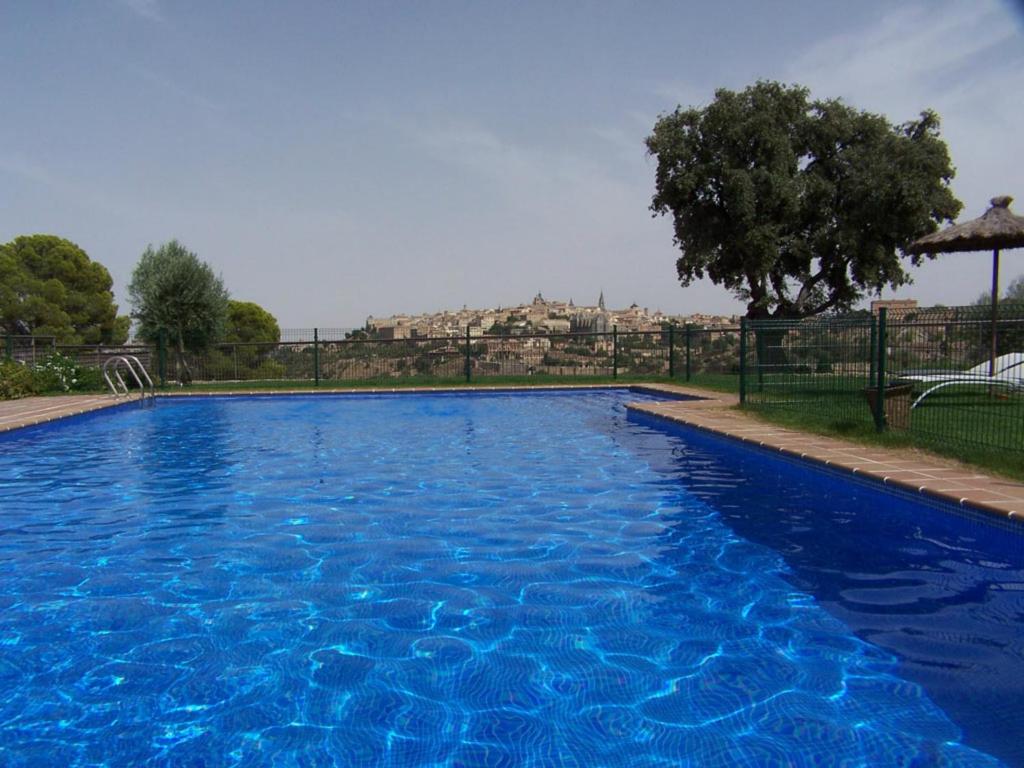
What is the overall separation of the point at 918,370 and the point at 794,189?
36.3 feet

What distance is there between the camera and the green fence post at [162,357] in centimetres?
1830

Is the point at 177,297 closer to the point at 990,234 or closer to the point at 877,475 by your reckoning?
the point at 990,234

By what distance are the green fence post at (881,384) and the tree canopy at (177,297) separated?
685 inches

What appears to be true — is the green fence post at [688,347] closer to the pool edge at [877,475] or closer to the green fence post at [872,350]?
the pool edge at [877,475]

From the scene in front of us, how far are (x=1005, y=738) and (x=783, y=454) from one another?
469 centimetres

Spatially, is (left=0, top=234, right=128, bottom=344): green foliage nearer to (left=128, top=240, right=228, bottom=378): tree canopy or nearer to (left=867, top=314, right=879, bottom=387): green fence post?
(left=128, top=240, right=228, bottom=378): tree canopy

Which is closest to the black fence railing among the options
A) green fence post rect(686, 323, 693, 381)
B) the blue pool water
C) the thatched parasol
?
green fence post rect(686, 323, 693, 381)

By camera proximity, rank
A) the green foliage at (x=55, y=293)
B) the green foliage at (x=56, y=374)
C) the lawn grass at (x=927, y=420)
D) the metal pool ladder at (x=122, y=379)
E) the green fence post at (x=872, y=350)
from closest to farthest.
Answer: the lawn grass at (x=927, y=420)
the green fence post at (x=872, y=350)
the metal pool ladder at (x=122, y=379)
the green foliage at (x=56, y=374)
the green foliage at (x=55, y=293)

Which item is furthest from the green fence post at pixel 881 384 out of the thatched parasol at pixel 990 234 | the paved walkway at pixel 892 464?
the thatched parasol at pixel 990 234

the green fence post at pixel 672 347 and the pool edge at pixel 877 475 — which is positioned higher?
the green fence post at pixel 672 347

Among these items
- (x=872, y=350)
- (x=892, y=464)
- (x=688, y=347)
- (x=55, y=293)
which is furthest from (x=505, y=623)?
(x=55, y=293)

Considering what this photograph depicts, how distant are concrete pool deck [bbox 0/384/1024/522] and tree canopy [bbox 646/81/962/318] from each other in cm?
652

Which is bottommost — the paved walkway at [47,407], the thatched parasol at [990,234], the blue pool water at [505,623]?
the blue pool water at [505,623]

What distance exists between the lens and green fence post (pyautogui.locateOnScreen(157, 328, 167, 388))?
18297 millimetres
